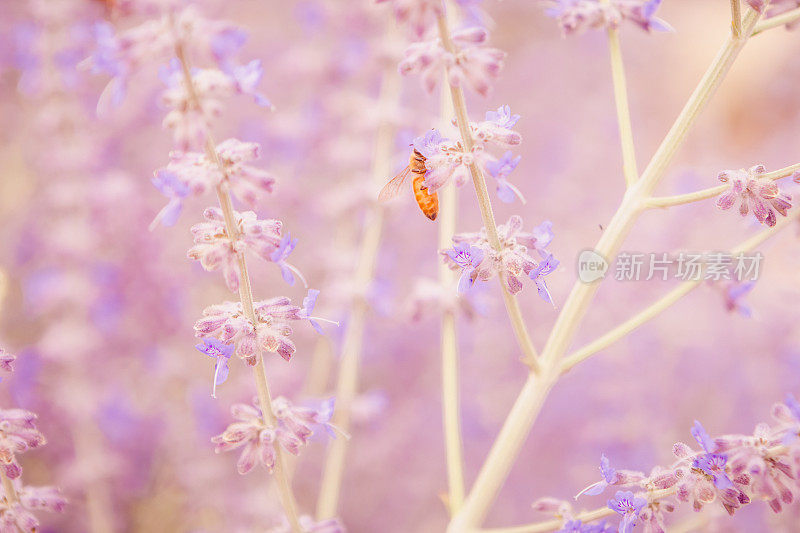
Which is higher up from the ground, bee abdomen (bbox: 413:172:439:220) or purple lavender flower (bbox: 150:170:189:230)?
bee abdomen (bbox: 413:172:439:220)

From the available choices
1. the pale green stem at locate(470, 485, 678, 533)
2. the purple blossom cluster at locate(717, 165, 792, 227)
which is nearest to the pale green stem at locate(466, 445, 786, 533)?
the pale green stem at locate(470, 485, 678, 533)

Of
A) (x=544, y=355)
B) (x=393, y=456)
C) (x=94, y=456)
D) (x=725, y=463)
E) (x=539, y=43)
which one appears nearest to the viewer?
(x=725, y=463)

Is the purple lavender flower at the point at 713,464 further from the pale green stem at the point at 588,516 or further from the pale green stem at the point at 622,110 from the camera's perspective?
the pale green stem at the point at 622,110

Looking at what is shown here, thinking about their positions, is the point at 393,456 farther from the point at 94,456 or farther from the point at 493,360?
the point at 94,456

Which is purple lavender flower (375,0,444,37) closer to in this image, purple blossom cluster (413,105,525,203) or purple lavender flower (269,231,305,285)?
purple blossom cluster (413,105,525,203)

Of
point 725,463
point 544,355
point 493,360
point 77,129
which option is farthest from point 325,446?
point 725,463
